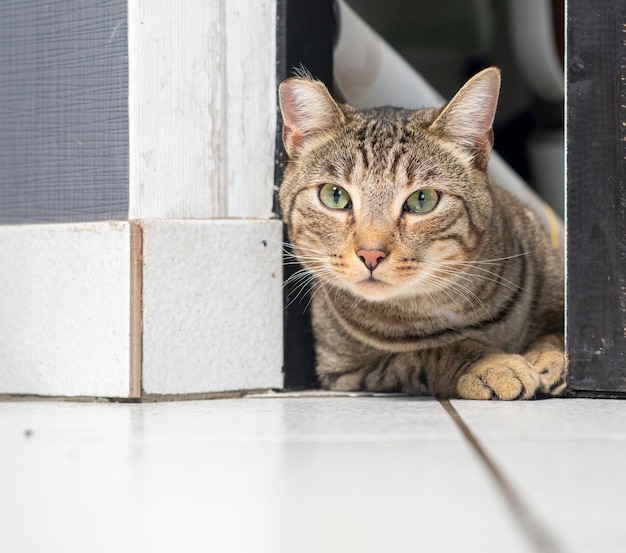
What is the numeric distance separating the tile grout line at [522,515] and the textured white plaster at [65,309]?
894mm

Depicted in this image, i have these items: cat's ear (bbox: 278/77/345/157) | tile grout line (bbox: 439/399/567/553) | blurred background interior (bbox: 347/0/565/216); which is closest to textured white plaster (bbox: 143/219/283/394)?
Result: cat's ear (bbox: 278/77/345/157)

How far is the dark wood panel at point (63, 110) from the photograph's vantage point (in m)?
1.92

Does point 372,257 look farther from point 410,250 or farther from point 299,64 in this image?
point 299,64

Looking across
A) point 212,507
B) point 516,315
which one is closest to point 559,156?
point 516,315

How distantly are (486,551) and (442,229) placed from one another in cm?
126

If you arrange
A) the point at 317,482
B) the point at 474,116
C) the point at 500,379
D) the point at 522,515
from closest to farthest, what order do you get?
the point at 522,515, the point at 317,482, the point at 500,379, the point at 474,116

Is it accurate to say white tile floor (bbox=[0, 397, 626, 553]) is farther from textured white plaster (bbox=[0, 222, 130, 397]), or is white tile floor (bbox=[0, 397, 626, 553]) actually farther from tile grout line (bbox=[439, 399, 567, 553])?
textured white plaster (bbox=[0, 222, 130, 397])

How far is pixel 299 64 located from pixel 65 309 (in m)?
0.82

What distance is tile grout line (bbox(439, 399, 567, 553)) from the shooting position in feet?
2.56

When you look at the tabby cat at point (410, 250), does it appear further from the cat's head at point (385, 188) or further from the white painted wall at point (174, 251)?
the white painted wall at point (174, 251)

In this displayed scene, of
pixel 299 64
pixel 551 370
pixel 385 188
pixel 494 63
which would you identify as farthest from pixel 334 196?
pixel 494 63

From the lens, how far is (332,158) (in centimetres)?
207

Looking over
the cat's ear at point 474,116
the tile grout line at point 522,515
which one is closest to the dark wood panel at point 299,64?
the cat's ear at point 474,116

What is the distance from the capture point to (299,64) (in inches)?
84.3
